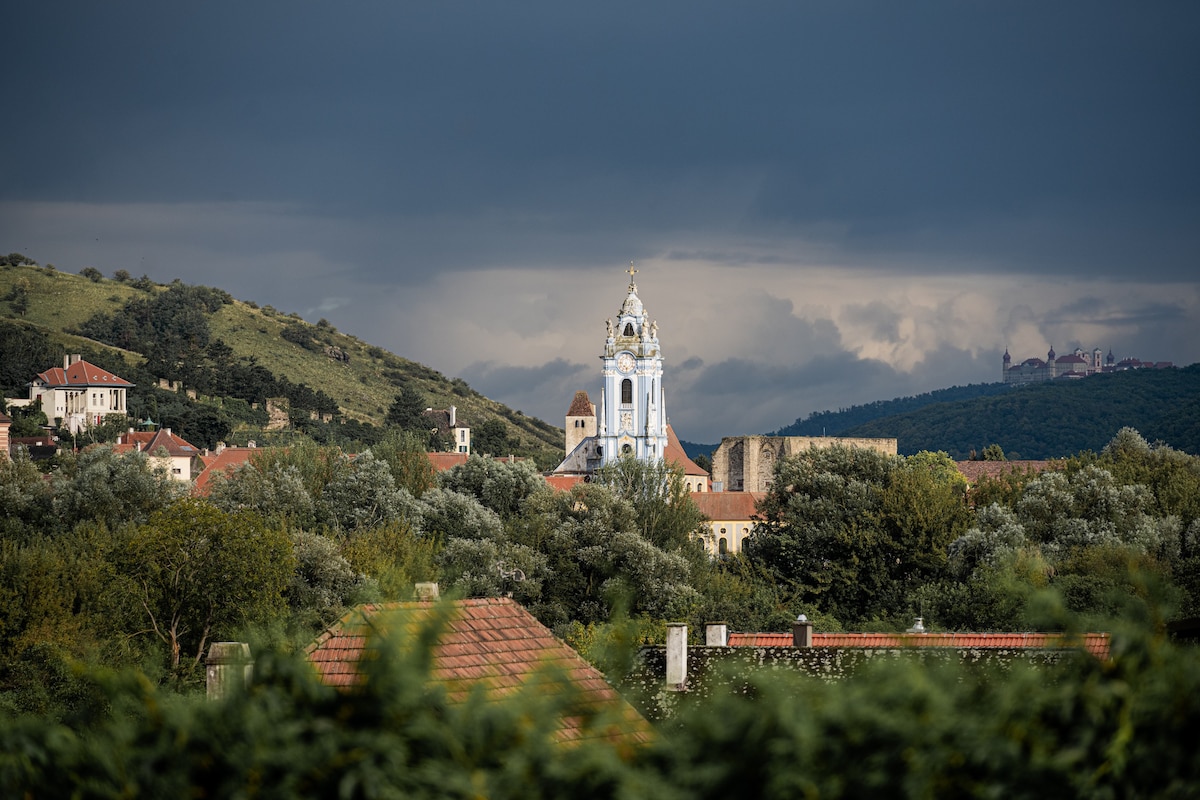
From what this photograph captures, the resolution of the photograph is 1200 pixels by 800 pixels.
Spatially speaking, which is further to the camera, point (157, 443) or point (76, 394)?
point (76, 394)

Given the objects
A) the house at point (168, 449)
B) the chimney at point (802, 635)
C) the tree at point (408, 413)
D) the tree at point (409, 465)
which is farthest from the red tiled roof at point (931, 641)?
the tree at point (408, 413)

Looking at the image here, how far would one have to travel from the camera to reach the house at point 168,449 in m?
87.9

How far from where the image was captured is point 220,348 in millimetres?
136500

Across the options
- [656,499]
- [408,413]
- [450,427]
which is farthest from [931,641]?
[450,427]

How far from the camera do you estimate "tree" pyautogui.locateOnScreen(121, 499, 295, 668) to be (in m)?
35.6

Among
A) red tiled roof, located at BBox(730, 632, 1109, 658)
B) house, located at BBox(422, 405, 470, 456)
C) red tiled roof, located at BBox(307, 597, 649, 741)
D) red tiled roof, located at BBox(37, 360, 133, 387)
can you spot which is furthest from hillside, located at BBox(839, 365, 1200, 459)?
red tiled roof, located at BBox(307, 597, 649, 741)

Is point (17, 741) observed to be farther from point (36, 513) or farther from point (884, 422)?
point (884, 422)

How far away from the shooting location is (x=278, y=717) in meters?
6.97

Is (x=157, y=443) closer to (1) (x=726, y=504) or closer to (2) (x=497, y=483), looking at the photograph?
(1) (x=726, y=504)

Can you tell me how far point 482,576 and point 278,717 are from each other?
40.9 metres

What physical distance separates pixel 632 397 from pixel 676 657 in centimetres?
7429

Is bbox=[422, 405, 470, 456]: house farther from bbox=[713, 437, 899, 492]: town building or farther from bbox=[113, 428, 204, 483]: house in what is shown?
bbox=[113, 428, 204, 483]: house

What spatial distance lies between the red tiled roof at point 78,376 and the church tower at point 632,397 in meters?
38.6

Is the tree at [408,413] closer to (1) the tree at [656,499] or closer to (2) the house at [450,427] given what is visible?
(2) the house at [450,427]
